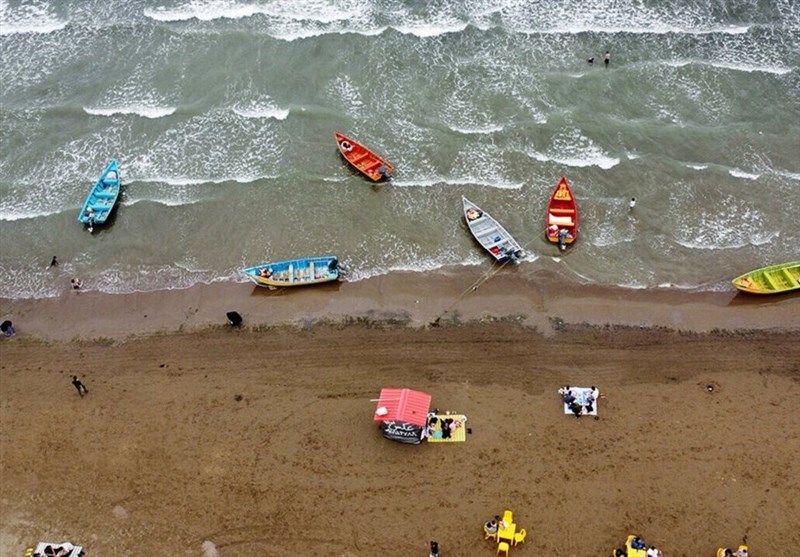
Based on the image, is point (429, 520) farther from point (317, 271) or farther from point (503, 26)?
point (503, 26)

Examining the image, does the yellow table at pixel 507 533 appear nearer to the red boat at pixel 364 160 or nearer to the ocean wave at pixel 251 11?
the red boat at pixel 364 160

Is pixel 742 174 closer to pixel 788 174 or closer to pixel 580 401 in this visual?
pixel 788 174

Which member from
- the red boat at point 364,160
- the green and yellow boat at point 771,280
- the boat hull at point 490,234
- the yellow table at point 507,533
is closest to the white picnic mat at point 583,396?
the yellow table at point 507,533

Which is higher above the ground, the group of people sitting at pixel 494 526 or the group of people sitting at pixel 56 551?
the group of people sitting at pixel 494 526

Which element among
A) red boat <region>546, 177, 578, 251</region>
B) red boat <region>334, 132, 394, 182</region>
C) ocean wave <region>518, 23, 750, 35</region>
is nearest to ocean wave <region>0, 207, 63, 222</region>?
red boat <region>334, 132, 394, 182</region>

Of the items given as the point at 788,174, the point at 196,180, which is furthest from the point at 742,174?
the point at 196,180

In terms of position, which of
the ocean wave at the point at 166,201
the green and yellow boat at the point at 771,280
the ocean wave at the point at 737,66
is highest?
the ocean wave at the point at 737,66

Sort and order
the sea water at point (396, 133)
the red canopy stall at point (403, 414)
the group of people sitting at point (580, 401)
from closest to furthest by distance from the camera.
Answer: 1. the red canopy stall at point (403, 414)
2. the group of people sitting at point (580, 401)
3. the sea water at point (396, 133)
